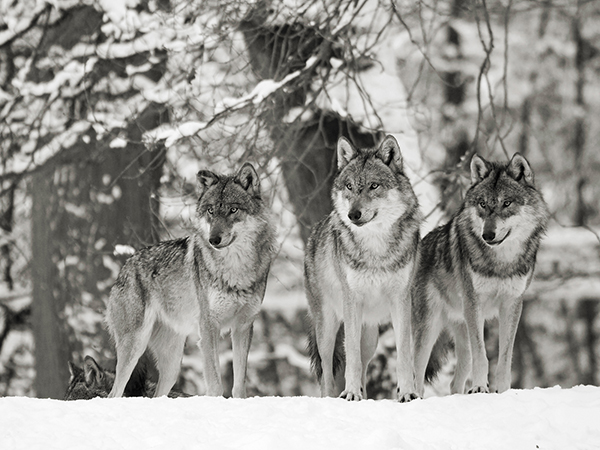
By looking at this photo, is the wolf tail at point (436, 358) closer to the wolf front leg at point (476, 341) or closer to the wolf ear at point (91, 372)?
the wolf front leg at point (476, 341)

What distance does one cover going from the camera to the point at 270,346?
14.0 meters

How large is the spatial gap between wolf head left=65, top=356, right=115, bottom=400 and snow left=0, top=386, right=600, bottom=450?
2593 millimetres

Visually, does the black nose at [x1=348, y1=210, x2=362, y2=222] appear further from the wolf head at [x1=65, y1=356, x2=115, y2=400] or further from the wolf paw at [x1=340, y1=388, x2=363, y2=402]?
the wolf head at [x1=65, y1=356, x2=115, y2=400]

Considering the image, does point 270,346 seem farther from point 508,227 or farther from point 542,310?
point 508,227

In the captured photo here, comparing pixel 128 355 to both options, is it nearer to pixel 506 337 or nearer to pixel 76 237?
pixel 506 337

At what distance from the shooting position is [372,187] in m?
6.07

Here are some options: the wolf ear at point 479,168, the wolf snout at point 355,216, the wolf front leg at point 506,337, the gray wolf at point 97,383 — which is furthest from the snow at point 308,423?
the gray wolf at point 97,383

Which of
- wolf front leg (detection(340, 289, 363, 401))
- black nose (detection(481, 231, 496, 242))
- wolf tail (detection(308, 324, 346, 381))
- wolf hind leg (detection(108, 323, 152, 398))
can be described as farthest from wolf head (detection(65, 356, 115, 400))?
black nose (detection(481, 231, 496, 242))

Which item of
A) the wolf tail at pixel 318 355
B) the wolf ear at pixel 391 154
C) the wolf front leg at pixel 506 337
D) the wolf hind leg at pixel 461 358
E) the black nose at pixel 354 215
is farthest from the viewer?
the wolf tail at pixel 318 355

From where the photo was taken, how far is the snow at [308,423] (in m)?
4.30

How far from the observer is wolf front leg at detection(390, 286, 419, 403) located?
18.7ft

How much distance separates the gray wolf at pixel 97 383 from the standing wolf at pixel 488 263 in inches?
108

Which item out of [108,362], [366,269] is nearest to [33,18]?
[108,362]

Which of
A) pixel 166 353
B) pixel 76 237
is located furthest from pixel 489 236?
pixel 76 237
